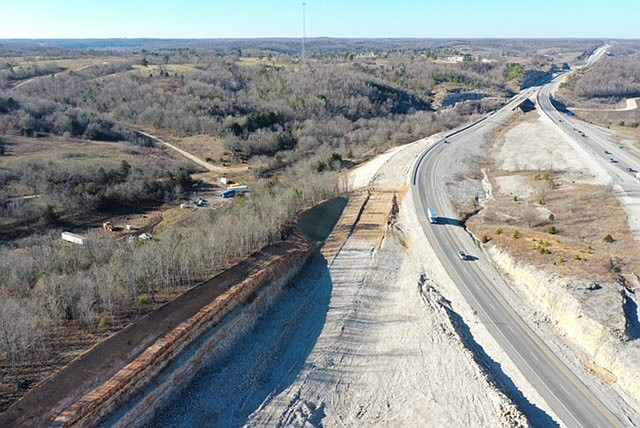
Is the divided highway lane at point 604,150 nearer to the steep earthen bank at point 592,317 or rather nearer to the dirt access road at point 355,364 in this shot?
the steep earthen bank at point 592,317

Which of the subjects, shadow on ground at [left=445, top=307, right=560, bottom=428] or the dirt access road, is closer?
shadow on ground at [left=445, top=307, right=560, bottom=428]

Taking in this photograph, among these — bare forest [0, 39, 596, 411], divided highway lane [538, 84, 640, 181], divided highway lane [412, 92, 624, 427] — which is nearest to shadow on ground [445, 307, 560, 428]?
divided highway lane [412, 92, 624, 427]

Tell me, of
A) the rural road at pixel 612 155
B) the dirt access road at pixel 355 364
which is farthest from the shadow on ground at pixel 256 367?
the rural road at pixel 612 155

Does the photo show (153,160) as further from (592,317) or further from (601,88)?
(601,88)

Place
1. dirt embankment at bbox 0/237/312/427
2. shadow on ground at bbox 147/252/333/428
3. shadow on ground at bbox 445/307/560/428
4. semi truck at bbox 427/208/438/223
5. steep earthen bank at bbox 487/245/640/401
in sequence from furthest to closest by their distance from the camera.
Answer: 1. semi truck at bbox 427/208/438/223
2. steep earthen bank at bbox 487/245/640/401
3. shadow on ground at bbox 445/307/560/428
4. shadow on ground at bbox 147/252/333/428
5. dirt embankment at bbox 0/237/312/427

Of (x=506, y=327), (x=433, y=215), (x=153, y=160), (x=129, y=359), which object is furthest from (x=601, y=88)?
(x=129, y=359)

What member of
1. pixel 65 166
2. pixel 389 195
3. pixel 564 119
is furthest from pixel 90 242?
pixel 564 119

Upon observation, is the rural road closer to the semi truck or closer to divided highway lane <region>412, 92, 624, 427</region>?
divided highway lane <region>412, 92, 624, 427</region>
